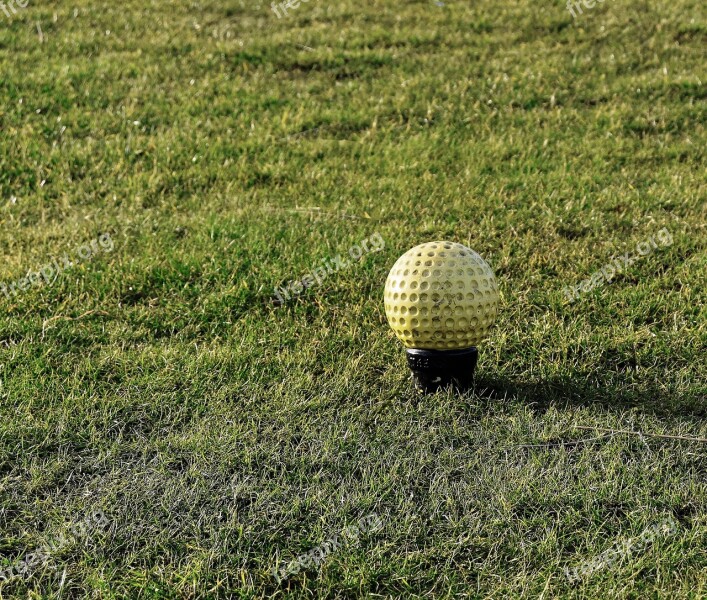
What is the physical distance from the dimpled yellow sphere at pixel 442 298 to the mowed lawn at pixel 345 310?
38cm

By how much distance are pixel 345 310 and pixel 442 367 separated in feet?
3.75

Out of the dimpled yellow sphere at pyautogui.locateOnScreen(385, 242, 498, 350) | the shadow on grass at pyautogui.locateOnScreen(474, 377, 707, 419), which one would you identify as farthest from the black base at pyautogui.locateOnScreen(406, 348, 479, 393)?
the shadow on grass at pyautogui.locateOnScreen(474, 377, 707, 419)

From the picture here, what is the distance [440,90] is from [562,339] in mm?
4525

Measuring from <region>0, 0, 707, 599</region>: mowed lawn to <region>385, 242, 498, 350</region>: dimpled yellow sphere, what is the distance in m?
0.38

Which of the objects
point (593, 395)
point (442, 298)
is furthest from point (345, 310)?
point (593, 395)

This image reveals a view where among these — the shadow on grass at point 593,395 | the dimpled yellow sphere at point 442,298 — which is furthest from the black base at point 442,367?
the shadow on grass at point 593,395

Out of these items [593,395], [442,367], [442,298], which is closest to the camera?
[442,298]

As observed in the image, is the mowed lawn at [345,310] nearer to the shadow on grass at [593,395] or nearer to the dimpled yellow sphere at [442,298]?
the shadow on grass at [593,395]

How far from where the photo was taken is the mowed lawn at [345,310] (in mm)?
3576

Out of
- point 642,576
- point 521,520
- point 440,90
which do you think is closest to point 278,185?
point 440,90

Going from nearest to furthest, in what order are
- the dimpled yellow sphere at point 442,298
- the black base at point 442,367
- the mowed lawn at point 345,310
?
the mowed lawn at point 345,310, the dimpled yellow sphere at point 442,298, the black base at point 442,367

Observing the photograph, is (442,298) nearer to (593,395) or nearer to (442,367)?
(442,367)

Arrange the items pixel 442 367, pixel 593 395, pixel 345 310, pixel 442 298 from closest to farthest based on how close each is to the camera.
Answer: pixel 442 298 < pixel 442 367 < pixel 593 395 < pixel 345 310

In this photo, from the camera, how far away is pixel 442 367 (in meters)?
4.52
